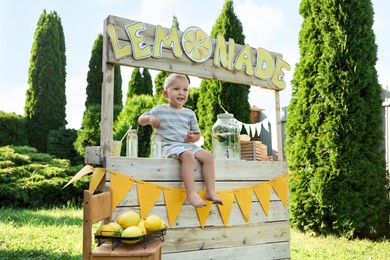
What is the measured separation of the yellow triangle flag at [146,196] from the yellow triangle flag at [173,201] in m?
0.09

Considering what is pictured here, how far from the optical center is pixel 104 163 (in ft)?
9.50

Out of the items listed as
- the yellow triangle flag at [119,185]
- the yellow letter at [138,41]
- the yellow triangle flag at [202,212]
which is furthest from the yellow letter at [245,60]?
the yellow triangle flag at [119,185]

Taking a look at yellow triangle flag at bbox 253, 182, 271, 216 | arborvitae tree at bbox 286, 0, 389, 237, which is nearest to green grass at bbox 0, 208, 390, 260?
arborvitae tree at bbox 286, 0, 389, 237

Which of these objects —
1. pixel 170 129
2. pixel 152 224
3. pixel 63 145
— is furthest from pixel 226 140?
pixel 63 145

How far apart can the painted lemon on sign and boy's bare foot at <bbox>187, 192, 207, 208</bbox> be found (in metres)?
1.09

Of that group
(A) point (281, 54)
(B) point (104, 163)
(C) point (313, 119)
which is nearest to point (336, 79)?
(C) point (313, 119)

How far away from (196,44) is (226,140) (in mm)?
888

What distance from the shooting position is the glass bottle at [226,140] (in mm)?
3695

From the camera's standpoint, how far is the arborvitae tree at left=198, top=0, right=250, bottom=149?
791 cm

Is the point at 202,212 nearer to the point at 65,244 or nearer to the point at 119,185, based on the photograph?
the point at 119,185

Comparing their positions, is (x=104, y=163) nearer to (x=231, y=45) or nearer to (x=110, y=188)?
(x=110, y=188)

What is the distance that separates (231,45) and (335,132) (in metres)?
2.96

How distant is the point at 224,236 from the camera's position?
11.2 feet

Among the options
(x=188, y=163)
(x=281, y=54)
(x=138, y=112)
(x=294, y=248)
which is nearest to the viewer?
(x=188, y=163)
